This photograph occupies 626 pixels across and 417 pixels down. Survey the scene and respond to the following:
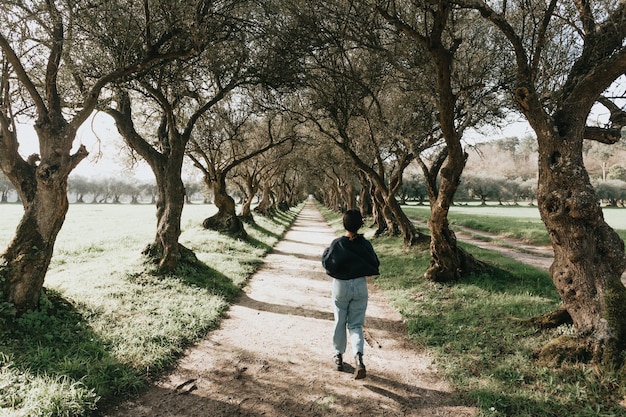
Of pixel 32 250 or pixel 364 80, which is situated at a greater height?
pixel 364 80

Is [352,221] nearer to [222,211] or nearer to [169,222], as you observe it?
[169,222]

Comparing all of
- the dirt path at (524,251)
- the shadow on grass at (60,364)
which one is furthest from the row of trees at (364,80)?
the dirt path at (524,251)

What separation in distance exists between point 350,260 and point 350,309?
→ 0.71 metres

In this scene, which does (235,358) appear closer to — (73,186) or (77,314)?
(77,314)

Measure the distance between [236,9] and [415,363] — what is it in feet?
27.1

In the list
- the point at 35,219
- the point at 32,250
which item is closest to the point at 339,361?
the point at 32,250

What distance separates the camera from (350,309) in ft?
→ 15.0

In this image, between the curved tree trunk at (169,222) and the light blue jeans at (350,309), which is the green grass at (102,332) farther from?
the light blue jeans at (350,309)

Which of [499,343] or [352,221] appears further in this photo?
[499,343]

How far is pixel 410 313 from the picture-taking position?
671cm

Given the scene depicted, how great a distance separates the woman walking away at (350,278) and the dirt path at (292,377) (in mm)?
541

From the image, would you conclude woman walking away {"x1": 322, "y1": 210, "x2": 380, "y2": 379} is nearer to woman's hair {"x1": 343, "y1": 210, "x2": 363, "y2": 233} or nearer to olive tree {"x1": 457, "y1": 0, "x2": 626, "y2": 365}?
woman's hair {"x1": 343, "y1": 210, "x2": 363, "y2": 233}

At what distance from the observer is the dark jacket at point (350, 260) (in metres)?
4.43

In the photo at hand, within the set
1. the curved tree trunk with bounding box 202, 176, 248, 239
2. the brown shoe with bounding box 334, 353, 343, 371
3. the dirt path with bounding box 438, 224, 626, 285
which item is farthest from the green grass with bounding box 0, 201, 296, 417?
the dirt path with bounding box 438, 224, 626, 285
